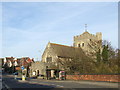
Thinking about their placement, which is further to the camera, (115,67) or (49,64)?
(49,64)

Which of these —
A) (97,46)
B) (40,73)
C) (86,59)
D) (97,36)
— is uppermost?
(97,36)

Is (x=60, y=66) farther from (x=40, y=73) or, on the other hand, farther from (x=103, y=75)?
(x=103, y=75)

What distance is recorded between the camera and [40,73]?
5444 centimetres

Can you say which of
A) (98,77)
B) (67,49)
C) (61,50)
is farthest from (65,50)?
(98,77)

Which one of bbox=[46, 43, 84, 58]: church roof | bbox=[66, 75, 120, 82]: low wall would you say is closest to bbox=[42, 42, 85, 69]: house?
bbox=[46, 43, 84, 58]: church roof

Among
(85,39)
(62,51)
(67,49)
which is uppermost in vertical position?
(85,39)

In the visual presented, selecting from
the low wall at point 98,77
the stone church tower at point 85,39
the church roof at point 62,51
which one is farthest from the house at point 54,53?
the low wall at point 98,77

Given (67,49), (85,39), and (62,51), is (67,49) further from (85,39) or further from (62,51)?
(85,39)

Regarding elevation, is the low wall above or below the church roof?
below

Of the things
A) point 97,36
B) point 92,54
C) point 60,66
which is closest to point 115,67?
point 92,54

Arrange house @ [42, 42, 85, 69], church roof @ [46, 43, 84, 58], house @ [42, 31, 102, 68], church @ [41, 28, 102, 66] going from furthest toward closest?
1. church roof @ [46, 43, 84, 58]
2. house @ [42, 42, 85, 69]
3. church @ [41, 28, 102, 66]
4. house @ [42, 31, 102, 68]

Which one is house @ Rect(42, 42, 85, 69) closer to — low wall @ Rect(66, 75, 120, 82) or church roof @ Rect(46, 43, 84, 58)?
church roof @ Rect(46, 43, 84, 58)

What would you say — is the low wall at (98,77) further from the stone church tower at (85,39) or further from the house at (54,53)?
the stone church tower at (85,39)

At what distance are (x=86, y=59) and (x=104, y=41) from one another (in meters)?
8.58
